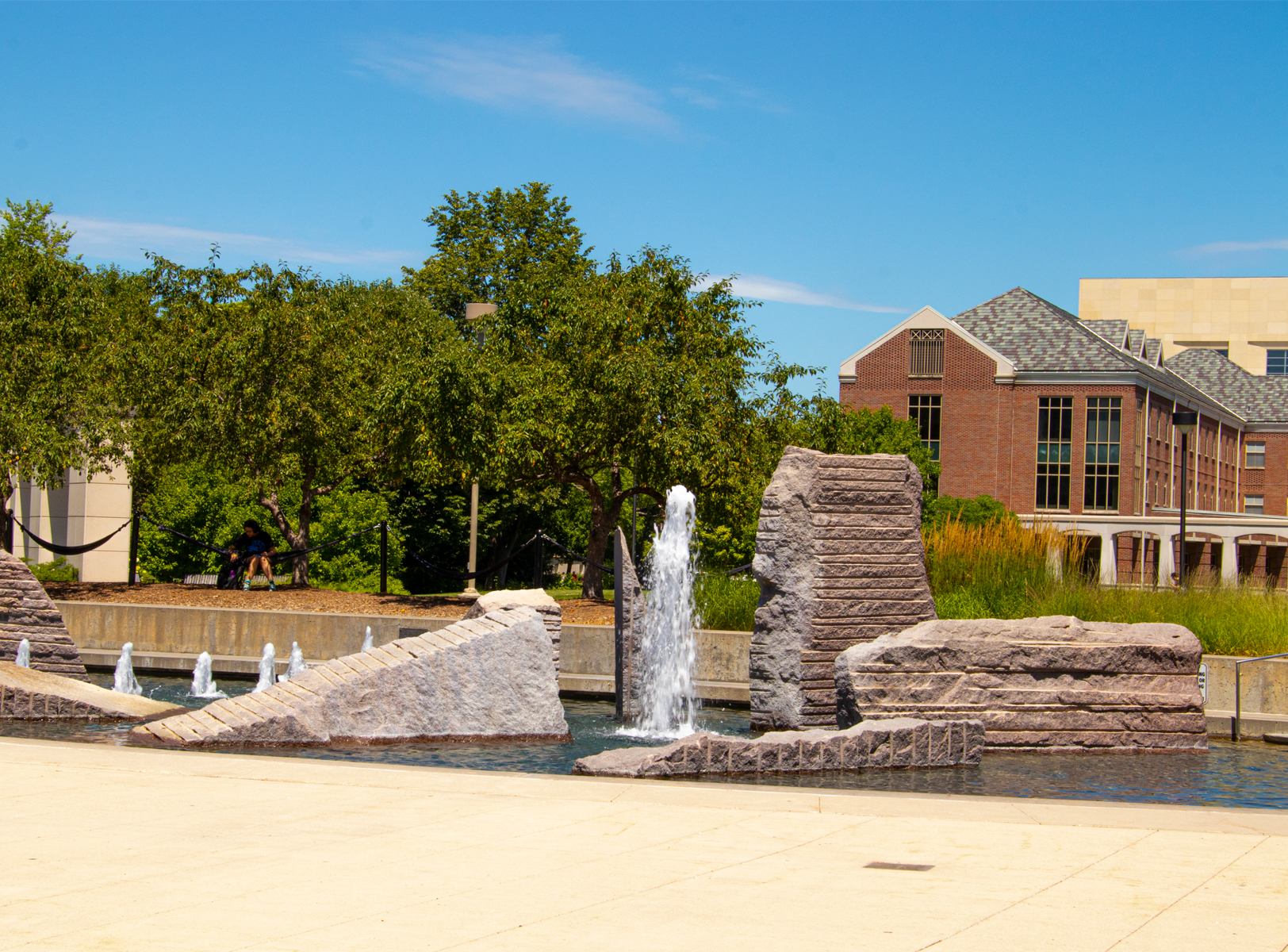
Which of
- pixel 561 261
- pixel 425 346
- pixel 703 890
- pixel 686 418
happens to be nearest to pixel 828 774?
pixel 703 890

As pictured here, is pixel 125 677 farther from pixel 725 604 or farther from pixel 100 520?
pixel 100 520

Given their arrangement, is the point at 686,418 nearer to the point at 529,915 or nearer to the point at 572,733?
the point at 572,733

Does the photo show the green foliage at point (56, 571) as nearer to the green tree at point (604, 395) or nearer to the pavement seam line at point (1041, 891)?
the green tree at point (604, 395)

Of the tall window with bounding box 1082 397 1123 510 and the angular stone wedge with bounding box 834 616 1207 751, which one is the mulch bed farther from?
the tall window with bounding box 1082 397 1123 510

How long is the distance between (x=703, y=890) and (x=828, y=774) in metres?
4.45

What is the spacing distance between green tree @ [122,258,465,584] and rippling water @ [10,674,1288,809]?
10.9m

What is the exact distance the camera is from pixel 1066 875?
230 inches

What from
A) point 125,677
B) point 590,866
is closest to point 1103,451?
point 125,677

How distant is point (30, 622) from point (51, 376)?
9579 millimetres

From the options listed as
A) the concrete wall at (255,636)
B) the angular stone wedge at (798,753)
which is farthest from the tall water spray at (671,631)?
the angular stone wedge at (798,753)

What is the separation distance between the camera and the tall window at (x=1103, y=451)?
194 feet

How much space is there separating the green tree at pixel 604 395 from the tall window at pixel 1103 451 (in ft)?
136

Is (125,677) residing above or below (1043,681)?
below

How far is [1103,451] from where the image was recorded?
196ft
